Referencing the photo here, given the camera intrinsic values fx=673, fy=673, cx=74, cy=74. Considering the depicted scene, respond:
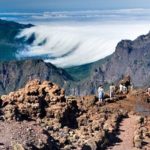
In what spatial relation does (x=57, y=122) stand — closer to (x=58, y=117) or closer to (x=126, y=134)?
(x=58, y=117)

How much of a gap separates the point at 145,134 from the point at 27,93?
349 inches

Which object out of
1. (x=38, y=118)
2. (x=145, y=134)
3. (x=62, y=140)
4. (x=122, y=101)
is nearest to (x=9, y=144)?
(x=62, y=140)

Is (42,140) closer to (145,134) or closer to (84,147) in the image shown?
(84,147)

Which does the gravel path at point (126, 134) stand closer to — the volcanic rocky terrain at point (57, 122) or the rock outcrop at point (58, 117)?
the volcanic rocky terrain at point (57, 122)

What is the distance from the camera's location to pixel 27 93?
4816cm

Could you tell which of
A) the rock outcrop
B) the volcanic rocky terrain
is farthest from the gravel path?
the rock outcrop

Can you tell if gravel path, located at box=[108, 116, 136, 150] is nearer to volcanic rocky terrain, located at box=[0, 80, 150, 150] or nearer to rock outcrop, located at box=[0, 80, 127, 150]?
volcanic rocky terrain, located at box=[0, 80, 150, 150]

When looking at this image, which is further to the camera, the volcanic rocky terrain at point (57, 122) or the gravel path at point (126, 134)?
the gravel path at point (126, 134)

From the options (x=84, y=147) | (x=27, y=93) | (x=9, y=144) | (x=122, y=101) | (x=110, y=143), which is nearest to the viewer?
(x=9, y=144)

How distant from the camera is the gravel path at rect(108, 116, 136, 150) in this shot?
44.3m

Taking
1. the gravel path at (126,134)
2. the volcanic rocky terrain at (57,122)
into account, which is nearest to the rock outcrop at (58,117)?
the volcanic rocky terrain at (57,122)

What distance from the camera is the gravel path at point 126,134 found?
44281mm

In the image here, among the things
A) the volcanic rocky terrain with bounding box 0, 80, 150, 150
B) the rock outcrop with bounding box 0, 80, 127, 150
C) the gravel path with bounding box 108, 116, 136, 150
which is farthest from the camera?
the gravel path with bounding box 108, 116, 136, 150

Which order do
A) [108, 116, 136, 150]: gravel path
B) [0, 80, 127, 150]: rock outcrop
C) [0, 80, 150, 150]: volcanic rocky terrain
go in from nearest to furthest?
1. [0, 80, 150, 150]: volcanic rocky terrain
2. [0, 80, 127, 150]: rock outcrop
3. [108, 116, 136, 150]: gravel path
